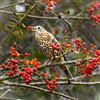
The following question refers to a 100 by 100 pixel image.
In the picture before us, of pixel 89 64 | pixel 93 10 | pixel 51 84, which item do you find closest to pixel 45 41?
pixel 93 10

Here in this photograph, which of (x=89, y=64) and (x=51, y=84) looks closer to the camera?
(x=89, y=64)

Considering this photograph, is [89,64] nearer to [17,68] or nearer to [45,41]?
[17,68]

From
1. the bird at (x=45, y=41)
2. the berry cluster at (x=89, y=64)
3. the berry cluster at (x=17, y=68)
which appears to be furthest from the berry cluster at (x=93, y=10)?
the berry cluster at (x=17, y=68)

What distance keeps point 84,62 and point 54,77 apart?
0.40 meters

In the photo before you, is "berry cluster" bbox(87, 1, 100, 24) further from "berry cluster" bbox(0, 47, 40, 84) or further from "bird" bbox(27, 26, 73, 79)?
"berry cluster" bbox(0, 47, 40, 84)

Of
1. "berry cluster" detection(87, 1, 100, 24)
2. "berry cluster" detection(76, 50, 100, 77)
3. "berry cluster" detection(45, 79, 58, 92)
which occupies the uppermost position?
"berry cluster" detection(87, 1, 100, 24)

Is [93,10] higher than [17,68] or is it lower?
higher

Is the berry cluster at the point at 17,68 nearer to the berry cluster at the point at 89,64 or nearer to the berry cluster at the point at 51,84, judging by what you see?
the berry cluster at the point at 51,84

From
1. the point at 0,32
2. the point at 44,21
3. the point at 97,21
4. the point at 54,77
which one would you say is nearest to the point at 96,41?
the point at 44,21

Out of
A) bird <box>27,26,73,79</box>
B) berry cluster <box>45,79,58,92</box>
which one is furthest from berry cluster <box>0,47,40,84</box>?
bird <box>27,26,73,79</box>

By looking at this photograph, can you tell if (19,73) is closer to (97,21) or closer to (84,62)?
(84,62)

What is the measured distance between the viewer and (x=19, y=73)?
4316mm

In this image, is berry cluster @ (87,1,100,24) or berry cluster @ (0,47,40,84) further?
berry cluster @ (87,1,100,24)

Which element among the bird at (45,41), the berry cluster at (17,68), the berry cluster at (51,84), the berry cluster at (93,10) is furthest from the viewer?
the bird at (45,41)
